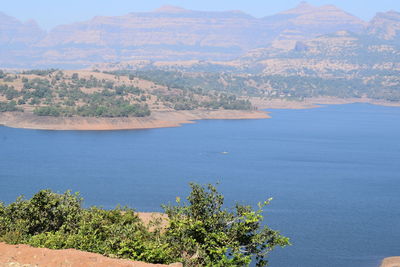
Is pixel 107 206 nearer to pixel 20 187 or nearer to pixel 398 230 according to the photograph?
pixel 20 187

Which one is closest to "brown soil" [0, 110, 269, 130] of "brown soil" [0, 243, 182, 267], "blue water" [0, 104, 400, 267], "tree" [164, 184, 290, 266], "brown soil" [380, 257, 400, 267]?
"blue water" [0, 104, 400, 267]

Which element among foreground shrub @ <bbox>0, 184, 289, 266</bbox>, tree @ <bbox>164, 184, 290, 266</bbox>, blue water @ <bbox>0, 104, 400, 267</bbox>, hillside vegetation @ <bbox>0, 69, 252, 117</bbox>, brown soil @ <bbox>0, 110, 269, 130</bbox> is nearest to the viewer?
tree @ <bbox>164, 184, 290, 266</bbox>

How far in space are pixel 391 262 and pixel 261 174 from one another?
4230 centimetres

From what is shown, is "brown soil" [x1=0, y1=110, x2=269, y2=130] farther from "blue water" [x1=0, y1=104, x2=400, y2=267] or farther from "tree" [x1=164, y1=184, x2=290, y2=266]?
"tree" [x1=164, y1=184, x2=290, y2=266]

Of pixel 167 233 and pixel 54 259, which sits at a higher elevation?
pixel 54 259

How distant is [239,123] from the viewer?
186 metres

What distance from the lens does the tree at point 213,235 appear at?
98.8 feet

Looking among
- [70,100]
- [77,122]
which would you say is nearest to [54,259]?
[77,122]

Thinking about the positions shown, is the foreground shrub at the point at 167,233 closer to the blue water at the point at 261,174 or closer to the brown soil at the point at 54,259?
the brown soil at the point at 54,259

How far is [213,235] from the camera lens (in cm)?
3042

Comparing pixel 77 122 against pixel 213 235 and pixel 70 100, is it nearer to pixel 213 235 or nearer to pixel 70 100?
pixel 70 100

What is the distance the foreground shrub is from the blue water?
16.8 meters

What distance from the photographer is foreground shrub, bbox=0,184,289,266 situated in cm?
3056

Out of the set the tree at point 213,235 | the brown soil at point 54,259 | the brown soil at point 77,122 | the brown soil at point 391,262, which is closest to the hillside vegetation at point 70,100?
the brown soil at point 77,122
